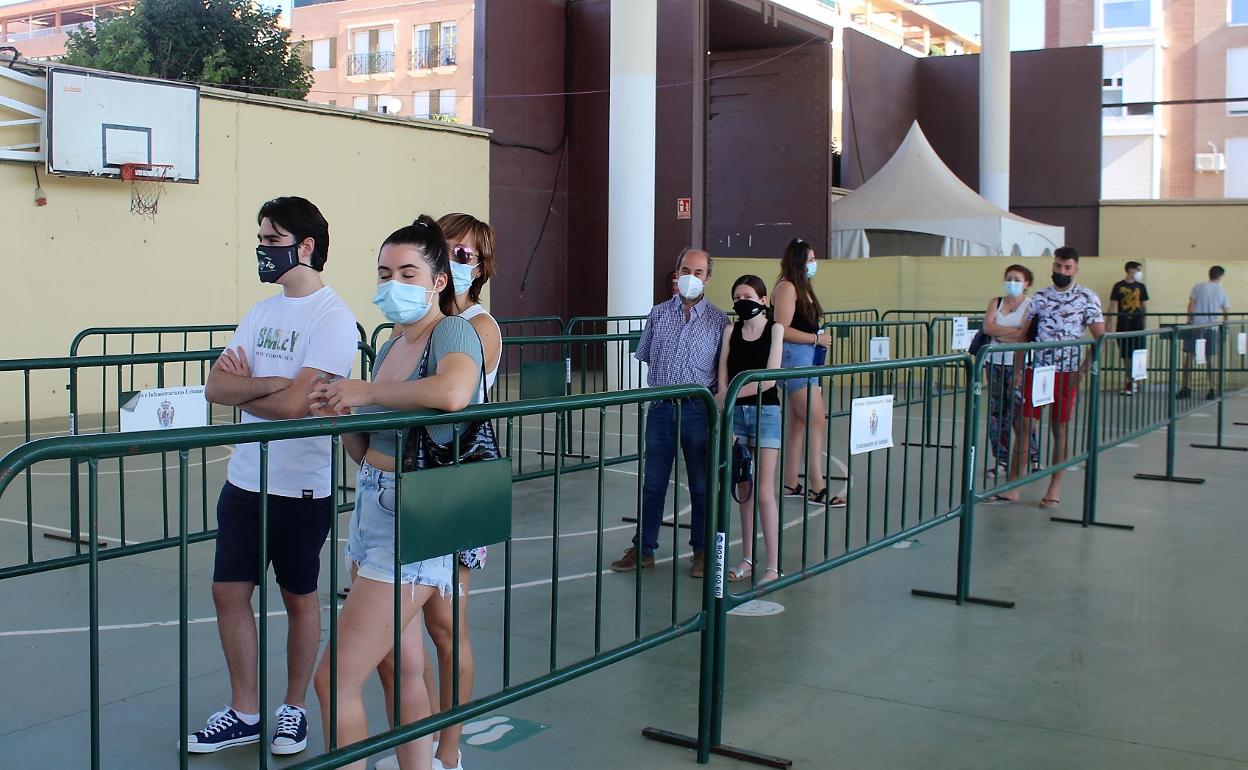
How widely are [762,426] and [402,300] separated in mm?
3053

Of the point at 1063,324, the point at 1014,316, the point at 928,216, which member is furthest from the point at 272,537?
the point at 928,216

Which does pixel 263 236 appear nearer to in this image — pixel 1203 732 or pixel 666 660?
pixel 666 660

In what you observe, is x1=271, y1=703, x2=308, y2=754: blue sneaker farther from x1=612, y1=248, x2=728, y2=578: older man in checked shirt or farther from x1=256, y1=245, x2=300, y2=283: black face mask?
x1=612, y1=248, x2=728, y2=578: older man in checked shirt

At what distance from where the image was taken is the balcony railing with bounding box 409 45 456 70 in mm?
60781

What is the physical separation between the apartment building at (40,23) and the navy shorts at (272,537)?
8501cm

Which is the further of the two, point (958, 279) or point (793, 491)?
point (958, 279)

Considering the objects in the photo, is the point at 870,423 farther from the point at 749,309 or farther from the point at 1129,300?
the point at 1129,300

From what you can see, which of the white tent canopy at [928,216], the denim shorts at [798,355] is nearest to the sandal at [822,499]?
the denim shorts at [798,355]

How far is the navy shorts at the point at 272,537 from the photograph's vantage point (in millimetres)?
3963

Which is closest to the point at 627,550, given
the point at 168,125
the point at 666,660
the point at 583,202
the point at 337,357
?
the point at 666,660

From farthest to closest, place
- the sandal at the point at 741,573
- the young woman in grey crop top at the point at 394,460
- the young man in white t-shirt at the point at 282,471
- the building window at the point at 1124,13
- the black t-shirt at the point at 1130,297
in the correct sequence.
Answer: the building window at the point at 1124,13 < the black t-shirt at the point at 1130,297 < the sandal at the point at 741,573 < the young man in white t-shirt at the point at 282,471 < the young woman in grey crop top at the point at 394,460

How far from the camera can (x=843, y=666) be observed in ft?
17.1

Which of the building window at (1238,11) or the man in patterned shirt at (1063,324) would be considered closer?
the man in patterned shirt at (1063,324)

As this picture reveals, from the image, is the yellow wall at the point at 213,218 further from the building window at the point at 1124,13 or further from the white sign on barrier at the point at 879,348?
the building window at the point at 1124,13
